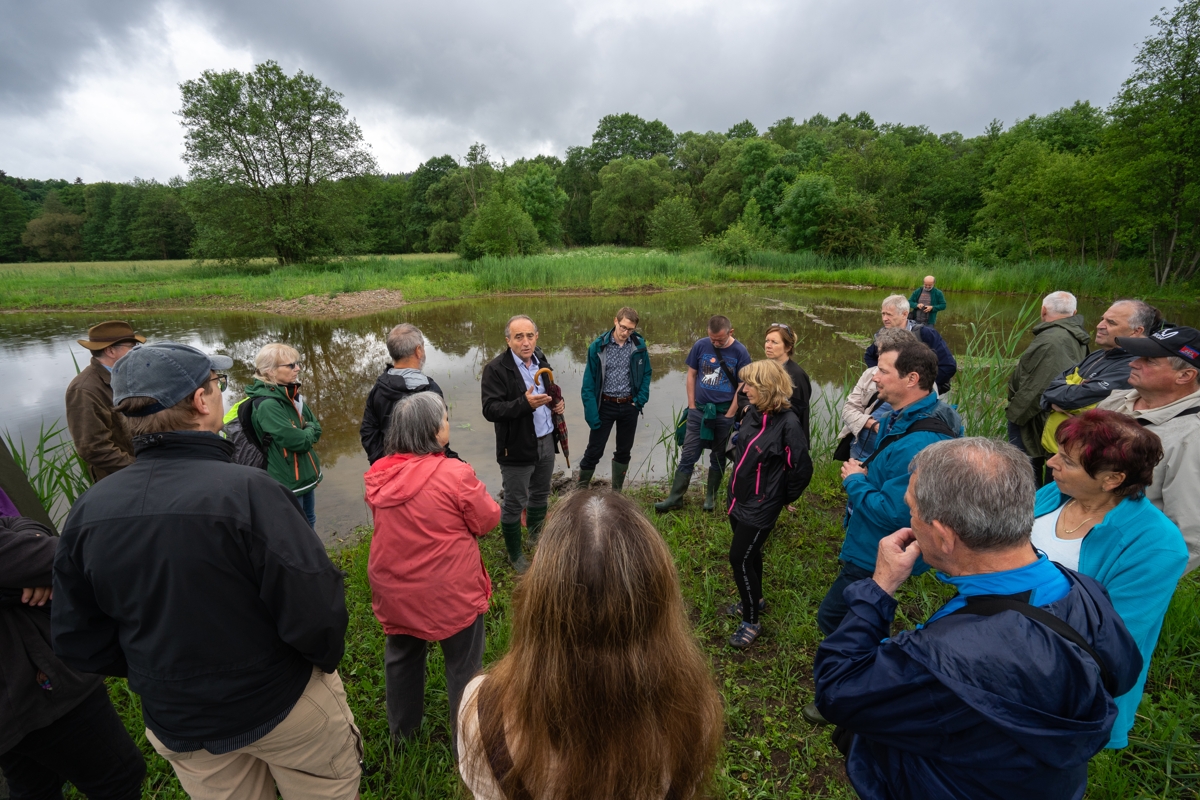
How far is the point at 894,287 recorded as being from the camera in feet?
69.7

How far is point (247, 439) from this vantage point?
3242 mm

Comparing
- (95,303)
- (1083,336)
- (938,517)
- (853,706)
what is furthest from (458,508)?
(95,303)

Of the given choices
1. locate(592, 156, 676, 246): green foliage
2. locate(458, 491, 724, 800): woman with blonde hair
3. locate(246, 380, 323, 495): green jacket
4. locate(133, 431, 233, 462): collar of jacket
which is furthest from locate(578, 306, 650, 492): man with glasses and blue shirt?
locate(592, 156, 676, 246): green foliage

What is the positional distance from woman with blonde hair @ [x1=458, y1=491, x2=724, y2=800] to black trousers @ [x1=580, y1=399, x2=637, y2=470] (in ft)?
12.2

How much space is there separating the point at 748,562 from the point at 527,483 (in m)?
1.70

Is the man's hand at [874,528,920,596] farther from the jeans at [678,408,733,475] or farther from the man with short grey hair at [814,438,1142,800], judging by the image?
the jeans at [678,408,733,475]

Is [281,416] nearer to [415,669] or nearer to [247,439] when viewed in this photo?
[247,439]

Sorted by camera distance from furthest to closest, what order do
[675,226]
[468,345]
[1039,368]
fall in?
[675,226] → [468,345] → [1039,368]

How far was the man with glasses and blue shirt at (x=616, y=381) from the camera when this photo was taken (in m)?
4.67

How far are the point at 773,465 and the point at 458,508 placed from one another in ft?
5.59

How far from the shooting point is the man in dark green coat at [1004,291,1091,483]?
409 cm

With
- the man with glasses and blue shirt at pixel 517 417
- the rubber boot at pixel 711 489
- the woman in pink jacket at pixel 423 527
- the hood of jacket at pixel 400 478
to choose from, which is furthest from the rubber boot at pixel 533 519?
the hood of jacket at pixel 400 478

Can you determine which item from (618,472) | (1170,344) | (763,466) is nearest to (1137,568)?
(1170,344)

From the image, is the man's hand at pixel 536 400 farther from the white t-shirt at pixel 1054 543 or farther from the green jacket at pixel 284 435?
the white t-shirt at pixel 1054 543
